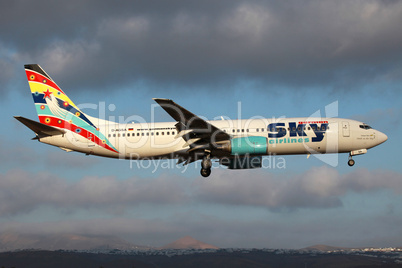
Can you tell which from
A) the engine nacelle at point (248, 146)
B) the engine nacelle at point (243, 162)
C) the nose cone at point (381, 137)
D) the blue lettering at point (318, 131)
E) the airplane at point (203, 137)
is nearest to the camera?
the engine nacelle at point (248, 146)

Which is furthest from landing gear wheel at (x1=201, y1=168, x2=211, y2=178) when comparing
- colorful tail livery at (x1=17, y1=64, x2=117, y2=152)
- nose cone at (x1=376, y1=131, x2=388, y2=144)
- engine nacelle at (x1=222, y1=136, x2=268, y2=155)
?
nose cone at (x1=376, y1=131, x2=388, y2=144)

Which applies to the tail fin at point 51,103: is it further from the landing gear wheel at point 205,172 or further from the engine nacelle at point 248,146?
the engine nacelle at point 248,146

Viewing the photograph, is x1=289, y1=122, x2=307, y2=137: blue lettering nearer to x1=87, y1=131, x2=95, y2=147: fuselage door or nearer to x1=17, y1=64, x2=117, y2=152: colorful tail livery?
x1=17, y1=64, x2=117, y2=152: colorful tail livery

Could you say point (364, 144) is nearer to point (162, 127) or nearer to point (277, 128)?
point (277, 128)

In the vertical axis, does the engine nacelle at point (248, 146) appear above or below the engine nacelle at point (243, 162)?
above

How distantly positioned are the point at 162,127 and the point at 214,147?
5.74 meters

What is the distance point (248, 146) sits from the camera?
1758 inches

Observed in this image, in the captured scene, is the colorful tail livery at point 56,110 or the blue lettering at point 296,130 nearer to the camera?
the blue lettering at point 296,130

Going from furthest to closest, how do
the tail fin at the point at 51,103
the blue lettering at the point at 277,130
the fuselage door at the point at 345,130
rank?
1. the tail fin at the point at 51,103
2. the fuselage door at the point at 345,130
3. the blue lettering at the point at 277,130

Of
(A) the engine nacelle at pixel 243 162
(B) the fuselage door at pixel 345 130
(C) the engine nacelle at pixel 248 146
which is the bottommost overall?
(A) the engine nacelle at pixel 243 162

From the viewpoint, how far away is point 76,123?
160ft

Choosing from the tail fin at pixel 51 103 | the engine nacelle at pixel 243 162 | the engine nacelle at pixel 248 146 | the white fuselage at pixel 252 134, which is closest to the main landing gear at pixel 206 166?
the white fuselage at pixel 252 134

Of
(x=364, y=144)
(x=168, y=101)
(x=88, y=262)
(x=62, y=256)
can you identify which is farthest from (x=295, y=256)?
(x=168, y=101)

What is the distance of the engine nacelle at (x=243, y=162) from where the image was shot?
50688 mm
